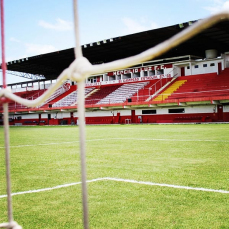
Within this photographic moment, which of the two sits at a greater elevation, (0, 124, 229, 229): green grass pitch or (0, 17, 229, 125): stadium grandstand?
(0, 17, 229, 125): stadium grandstand

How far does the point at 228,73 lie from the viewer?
104ft

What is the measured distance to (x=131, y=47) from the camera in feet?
116

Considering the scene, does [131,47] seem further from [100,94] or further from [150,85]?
[100,94]

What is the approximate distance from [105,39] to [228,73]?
A: 38.5ft

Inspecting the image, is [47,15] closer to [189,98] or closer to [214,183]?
[214,183]

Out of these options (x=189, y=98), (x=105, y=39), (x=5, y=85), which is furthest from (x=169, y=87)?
(x=5, y=85)

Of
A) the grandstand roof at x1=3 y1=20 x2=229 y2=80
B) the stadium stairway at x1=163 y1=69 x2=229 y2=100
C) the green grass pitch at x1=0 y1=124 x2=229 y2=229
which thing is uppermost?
the grandstand roof at x1=3 y1=20 x2=229 y2=80

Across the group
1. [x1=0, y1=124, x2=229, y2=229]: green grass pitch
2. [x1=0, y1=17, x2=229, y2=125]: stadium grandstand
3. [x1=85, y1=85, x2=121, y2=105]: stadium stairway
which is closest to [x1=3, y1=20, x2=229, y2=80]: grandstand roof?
[x1=0, y1=17, x2=229, y2=125]: stadium grandstand

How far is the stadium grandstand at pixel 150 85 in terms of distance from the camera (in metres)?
29.5

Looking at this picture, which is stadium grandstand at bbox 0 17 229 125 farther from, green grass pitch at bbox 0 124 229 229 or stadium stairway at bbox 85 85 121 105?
green grass pitch at bbox 0 124 229 229

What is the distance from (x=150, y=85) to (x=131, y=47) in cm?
430

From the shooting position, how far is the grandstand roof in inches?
1148

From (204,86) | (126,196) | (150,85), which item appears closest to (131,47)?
(150,85)

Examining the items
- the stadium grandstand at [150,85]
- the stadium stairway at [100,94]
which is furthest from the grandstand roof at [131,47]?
the stadium stairway at [100,94]
